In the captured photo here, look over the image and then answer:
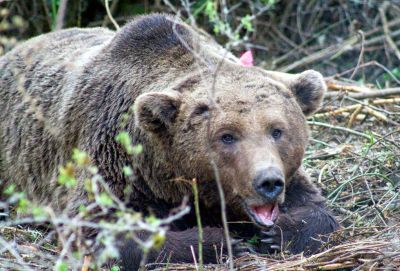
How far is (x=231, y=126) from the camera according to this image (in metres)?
5.93

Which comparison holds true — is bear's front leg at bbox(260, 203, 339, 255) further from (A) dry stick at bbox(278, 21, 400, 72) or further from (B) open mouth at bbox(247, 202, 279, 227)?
(A) dry stick at bbox(278, 21, 400, 72)

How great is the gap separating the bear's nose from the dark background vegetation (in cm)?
43

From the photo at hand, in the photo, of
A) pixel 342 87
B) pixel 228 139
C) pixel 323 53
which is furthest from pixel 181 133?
pixel 323 53

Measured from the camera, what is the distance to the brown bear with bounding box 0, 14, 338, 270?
594 cm

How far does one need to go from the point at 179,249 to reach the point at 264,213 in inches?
24.1

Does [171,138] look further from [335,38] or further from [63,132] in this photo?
[335,38]

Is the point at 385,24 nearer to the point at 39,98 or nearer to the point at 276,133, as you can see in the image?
the point at 39,98

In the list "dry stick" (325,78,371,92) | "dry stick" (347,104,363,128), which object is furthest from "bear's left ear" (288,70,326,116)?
"dry stick" (325,78,371,92)

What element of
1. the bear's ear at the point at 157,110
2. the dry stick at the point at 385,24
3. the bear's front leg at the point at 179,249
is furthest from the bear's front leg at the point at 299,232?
the dry stick at the point at 385,24

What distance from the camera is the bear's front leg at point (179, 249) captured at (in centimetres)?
597

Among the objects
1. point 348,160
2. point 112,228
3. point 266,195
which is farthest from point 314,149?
point 112,228

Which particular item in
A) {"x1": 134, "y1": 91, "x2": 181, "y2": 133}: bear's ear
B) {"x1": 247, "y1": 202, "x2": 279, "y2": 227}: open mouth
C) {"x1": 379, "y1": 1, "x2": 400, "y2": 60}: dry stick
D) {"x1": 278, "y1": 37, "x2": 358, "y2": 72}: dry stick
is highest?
{"x1": 134, "y1": 91, "x2": 181, "y2": 133}: bear's ear

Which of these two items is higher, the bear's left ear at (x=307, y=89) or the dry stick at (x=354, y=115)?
the bear's left ear at (x=307, y=89)

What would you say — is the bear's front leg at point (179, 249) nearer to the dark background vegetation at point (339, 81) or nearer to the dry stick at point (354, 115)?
the dark background vegetation at point (339, 81)
